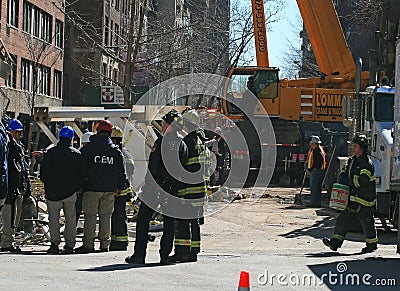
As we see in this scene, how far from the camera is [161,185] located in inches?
431

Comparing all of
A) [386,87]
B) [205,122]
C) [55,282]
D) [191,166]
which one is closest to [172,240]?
[191,166]

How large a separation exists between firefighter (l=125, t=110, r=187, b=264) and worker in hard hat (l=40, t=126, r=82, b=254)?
170 cm

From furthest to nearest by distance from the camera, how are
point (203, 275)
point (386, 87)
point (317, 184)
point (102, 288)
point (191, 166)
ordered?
1. point (317, 184)
2. point (386, 87)
3. point (191, 166)
4. point (203, 275)
5. point (102, 288)

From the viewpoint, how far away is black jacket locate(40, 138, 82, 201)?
12.2 metres

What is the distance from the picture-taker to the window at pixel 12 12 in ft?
140

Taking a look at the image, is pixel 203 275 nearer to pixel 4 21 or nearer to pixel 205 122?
pixel 205 122

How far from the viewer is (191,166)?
1105 cm

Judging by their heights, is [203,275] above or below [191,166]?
below

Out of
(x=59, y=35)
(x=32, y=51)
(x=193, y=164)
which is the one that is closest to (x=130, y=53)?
(x=193, y=164)

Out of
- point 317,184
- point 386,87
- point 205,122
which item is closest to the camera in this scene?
point 386,87

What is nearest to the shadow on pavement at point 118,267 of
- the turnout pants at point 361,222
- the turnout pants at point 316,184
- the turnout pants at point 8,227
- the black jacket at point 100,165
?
the black jacket at point 100,165

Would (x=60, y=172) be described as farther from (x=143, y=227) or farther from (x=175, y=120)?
(x=175, y=120)

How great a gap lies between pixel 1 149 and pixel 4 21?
31.7m

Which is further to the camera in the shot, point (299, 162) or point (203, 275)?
point (299, 162)
